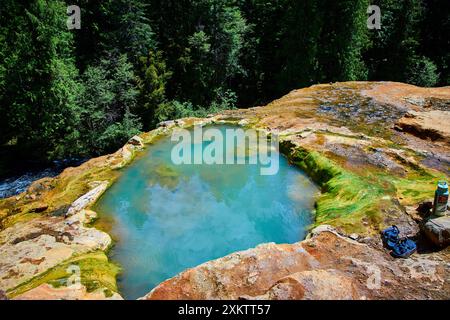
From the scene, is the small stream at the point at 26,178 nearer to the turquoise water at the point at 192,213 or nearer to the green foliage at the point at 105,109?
the green foliage at the point at 105,109

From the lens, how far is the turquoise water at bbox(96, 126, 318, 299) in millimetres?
8891

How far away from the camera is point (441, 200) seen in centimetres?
818

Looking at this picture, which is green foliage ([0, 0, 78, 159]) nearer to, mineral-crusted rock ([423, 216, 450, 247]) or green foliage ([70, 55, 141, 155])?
green foliage ([70, 55, 141, 155])

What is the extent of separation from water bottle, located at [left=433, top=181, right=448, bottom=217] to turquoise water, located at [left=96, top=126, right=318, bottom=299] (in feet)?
9.91

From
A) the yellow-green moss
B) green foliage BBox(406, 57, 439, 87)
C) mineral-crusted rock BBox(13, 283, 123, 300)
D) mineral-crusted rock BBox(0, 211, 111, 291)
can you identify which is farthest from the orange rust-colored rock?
green foliage BBox(406, 57, 439, 87)

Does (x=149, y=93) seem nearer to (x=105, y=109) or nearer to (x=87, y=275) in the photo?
(x=105, y=109)

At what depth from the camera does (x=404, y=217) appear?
29.6 ft

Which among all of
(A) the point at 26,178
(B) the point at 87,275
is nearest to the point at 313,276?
(B) the point at 87,275

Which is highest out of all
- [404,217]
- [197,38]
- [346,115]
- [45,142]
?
[197,38]

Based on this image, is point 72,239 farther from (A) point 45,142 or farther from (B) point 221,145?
(A) point 45,142

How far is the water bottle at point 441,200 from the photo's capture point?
8031 millimetres
